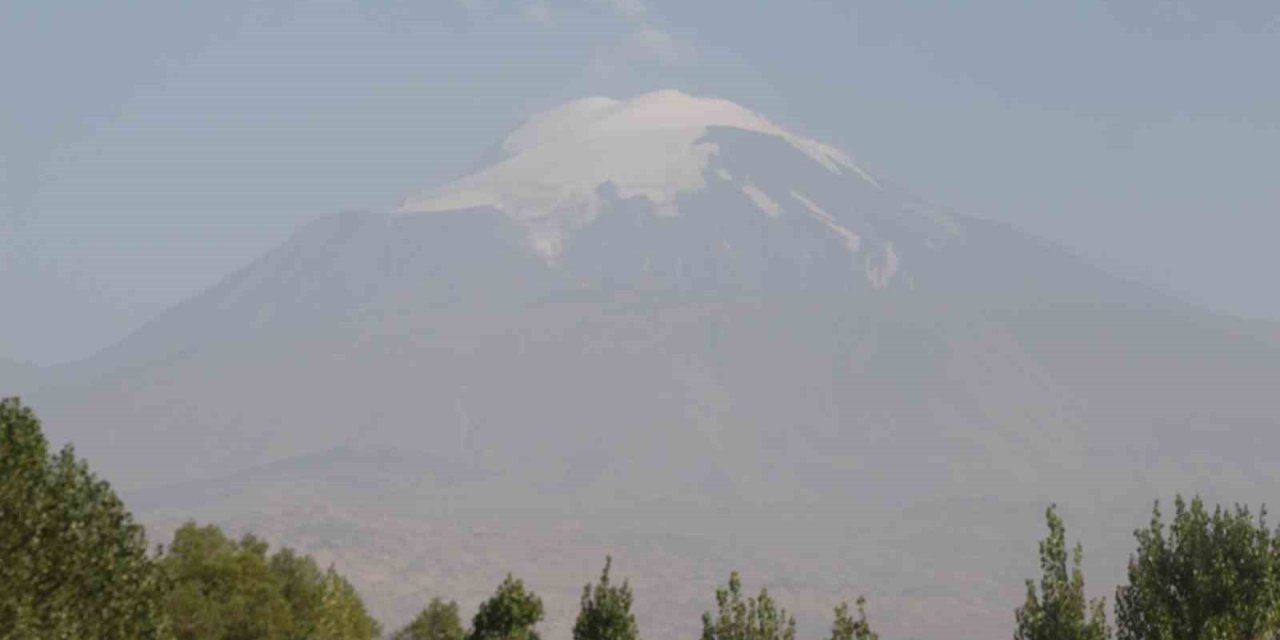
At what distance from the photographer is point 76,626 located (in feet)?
96.9

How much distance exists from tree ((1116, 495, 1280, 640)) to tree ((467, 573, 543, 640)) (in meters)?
13.1

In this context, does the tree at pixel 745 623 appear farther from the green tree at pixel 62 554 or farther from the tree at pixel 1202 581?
the green tree at pixel 62 554

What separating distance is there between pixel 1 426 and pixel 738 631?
56.3ft

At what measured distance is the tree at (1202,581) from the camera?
32.2 metres

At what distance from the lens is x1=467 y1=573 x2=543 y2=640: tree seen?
99.4ft

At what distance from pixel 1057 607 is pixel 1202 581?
3.89 meters

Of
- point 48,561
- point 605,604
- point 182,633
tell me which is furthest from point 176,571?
point 605,604

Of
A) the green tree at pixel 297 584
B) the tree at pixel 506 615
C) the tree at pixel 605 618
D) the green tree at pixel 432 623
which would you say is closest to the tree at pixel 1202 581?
the tree at pixel 605 618

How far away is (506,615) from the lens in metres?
30.5

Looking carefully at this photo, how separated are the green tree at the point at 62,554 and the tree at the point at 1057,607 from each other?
60.7 feet

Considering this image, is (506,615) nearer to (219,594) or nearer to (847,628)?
(847,628)

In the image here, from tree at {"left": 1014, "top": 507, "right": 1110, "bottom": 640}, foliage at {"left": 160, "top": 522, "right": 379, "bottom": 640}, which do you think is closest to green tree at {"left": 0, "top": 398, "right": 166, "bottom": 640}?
foliage at {"left": 160, "top": 522, "right": 379, "bottom": 640}

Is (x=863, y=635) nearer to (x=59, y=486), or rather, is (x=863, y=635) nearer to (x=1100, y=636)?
(x=1100, y=636)

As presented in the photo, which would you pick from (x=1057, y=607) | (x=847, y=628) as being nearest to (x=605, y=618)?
(x=847, y=628)
